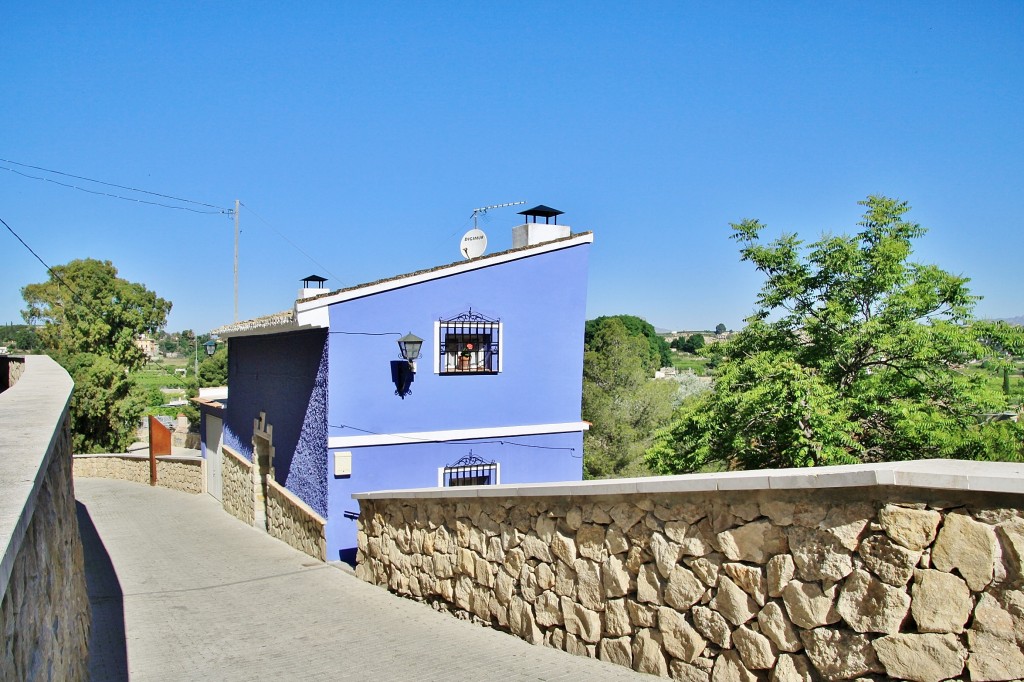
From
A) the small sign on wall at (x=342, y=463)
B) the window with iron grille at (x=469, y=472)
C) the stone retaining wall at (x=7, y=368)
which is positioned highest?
the stone retaining wall at (x=7, y=368)

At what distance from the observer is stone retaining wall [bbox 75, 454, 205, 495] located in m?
20.5

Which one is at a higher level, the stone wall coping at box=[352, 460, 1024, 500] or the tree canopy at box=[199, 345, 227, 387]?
the stone wall coping at box=[352, 460, 1024, 500]

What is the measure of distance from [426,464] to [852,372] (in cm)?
666

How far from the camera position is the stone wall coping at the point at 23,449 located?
199 cm

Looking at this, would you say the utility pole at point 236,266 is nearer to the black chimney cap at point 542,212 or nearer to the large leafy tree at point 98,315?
the large leafy tree at point 98,315

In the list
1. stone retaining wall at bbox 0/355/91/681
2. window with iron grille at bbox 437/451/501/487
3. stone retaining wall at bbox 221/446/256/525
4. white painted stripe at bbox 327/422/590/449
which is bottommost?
stone retaining wall at bbox 221/446/256/525

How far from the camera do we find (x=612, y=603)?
475 cm

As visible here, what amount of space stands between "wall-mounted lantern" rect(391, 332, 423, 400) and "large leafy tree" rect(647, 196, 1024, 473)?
3992 mm

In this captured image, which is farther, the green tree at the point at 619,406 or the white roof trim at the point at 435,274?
the green tree at the point at 619,406

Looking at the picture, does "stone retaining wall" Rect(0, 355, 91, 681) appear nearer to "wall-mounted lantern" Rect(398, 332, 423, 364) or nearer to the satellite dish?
"wall-mounted lantern" Rect(398, 332, 423, 364)

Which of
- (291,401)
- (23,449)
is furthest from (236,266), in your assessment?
(23,449)

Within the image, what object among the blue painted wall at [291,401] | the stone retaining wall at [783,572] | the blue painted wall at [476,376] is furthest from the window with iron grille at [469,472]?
the stone retaining wall at [783,572]

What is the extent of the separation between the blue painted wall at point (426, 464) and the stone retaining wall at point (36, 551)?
6.52 metres

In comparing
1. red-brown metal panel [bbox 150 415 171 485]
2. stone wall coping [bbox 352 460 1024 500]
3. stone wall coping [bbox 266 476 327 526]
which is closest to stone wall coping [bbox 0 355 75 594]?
stone wall coping [bbox 352 460 1024 500]
